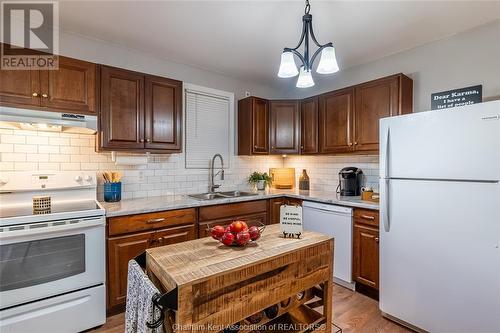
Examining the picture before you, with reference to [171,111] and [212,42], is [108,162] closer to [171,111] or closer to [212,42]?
[171,111]

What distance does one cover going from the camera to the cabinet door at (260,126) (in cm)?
348

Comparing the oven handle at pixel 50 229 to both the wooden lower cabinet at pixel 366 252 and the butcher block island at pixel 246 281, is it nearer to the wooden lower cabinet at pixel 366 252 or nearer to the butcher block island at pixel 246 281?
the butcher block island at pixel 246 281

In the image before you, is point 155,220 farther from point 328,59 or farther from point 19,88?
point 328,59

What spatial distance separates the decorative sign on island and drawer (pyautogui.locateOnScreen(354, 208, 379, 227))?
1.09m

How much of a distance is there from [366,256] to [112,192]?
2602 mm

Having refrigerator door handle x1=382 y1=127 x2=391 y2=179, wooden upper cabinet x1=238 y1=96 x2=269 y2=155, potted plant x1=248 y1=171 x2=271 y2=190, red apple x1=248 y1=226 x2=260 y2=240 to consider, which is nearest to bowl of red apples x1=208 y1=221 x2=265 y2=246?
red apple x1=248 y1=226 x2=260 y2=240

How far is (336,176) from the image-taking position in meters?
3.47

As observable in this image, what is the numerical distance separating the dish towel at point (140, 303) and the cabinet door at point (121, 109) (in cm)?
156

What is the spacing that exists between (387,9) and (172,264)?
2.43 metres

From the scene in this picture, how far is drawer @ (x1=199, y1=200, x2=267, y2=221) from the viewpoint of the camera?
264 centimetres

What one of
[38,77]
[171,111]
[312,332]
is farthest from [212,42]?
[312,332]

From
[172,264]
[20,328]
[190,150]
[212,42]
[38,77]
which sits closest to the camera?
[172,264]

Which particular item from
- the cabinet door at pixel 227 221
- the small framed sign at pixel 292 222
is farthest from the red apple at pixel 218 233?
the cabinet door at pixel 227 221
